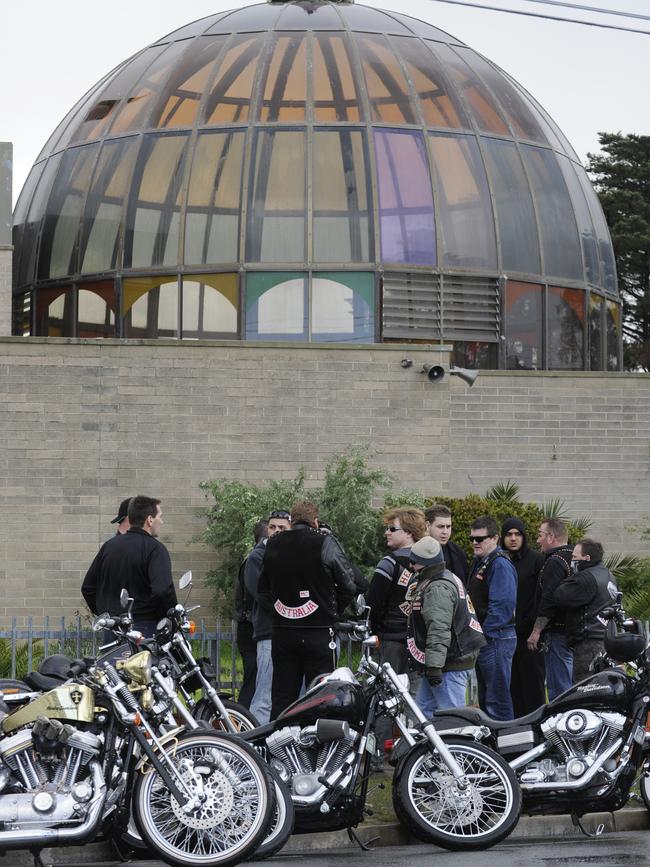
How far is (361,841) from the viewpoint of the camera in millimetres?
8367

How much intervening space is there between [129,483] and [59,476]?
86cm

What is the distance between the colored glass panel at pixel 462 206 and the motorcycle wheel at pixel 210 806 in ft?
→ 51.4

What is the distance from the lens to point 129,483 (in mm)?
→ 18625

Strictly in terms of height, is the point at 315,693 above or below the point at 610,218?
below

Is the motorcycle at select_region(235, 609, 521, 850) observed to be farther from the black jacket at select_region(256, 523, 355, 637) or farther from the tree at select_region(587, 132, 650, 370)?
the tree at select_region(587, 132, 650, 370)

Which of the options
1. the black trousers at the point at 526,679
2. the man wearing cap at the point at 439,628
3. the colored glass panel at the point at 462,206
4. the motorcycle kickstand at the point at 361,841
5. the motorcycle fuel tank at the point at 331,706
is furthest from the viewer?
the colored glass panel at the point at 462,206

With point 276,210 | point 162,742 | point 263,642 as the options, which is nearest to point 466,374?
point 276,210

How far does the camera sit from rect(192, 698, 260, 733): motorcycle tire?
9266 millimetres

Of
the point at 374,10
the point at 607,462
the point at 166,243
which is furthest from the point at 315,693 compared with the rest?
A: the point at 374,10

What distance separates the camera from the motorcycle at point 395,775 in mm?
7938

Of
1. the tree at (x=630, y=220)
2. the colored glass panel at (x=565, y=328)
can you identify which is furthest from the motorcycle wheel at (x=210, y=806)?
the tree at (x=630, y=220)

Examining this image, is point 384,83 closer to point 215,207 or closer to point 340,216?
point 340,216

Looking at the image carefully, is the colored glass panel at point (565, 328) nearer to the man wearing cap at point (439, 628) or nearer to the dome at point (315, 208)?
the dome at point (315, 208)

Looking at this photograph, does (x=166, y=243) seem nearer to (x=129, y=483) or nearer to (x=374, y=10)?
(x=129, y=483)
